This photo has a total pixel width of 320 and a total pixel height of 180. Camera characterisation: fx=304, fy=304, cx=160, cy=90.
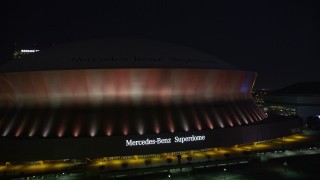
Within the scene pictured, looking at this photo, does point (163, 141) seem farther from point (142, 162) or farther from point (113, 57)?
point (113, 57)

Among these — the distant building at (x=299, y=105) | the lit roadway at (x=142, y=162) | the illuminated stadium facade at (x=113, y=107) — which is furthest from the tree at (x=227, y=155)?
the distant building at (x=299, y=105)

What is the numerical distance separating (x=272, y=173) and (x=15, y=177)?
1979 centimetres

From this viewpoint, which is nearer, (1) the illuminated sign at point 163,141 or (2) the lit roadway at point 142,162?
(2) the lit roadway at point 142,162

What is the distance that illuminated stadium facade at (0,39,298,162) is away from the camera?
84.3ft

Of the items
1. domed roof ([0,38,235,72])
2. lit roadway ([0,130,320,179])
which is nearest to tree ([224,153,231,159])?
lit roadway ([0,130,320,179])

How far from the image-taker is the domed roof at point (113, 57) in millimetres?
29172

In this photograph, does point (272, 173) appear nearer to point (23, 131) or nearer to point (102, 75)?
point (102, 75)

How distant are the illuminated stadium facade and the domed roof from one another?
11 cm

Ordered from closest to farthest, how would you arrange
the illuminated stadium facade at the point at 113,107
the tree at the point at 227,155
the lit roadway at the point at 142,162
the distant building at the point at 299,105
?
the lit roadway at the point at 142,162 < the illuminated stadium facade at the point at 113,107 < the tree at the point at 227,155 < the distant building at the point at 299,105

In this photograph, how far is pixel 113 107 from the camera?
27.9 m

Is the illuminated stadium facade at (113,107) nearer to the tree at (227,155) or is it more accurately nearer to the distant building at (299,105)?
the tree at (227,155)

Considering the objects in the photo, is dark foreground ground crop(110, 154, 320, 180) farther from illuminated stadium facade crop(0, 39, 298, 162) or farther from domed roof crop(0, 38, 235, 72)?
domed roof crop(0, 38, 235, 72)

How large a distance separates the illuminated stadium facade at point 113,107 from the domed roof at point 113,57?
11 centimetres

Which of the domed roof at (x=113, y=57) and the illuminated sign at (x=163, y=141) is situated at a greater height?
the domed roof at (x=113, y=57)
